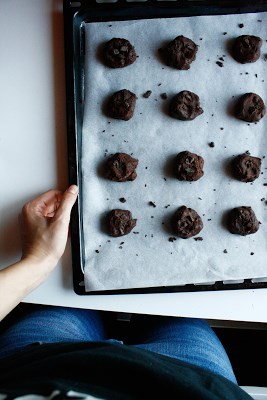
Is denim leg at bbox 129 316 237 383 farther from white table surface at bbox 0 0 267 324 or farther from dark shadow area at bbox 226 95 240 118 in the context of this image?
dark shadow area at bbox 226 95 240 118

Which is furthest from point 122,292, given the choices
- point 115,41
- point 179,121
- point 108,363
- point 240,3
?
point 240,3

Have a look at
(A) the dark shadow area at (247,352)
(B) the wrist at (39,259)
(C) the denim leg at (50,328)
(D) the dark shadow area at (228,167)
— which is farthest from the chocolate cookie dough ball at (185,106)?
(A) the dark shadow area at (247,352)

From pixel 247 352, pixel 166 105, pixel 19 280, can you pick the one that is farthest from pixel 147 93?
pixel 247 352

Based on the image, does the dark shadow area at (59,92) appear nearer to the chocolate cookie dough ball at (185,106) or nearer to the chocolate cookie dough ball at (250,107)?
the chocolate cookie dough ball at (185,106)

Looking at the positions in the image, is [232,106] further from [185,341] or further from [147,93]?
[185,341]

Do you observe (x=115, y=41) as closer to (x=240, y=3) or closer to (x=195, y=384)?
(x=240, y=3)
